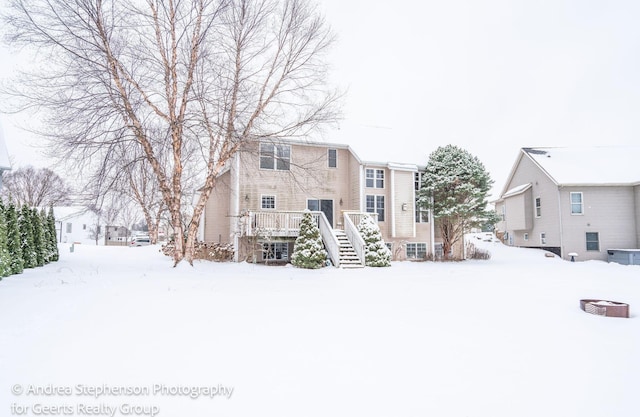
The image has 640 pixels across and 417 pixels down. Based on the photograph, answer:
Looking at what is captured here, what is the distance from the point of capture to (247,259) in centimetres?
1608

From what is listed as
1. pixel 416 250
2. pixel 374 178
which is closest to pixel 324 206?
pixel 374 178

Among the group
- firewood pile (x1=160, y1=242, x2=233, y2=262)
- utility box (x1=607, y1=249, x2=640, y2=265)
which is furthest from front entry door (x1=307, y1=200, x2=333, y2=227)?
utility box (x1=607, y1=249, x2=640, y2=265)

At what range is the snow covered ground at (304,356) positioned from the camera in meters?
2.95

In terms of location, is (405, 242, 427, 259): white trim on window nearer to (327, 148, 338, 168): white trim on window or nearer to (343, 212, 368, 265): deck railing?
(343, 212, 368, 265): deck railing

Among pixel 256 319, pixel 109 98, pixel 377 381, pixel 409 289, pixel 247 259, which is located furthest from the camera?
pixel 247 259

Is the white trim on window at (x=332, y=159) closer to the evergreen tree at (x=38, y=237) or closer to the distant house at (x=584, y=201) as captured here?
the evergreen tree at (x=38, y=237)

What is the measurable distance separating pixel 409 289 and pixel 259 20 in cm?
1090

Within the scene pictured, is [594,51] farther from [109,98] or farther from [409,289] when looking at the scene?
[109,98]

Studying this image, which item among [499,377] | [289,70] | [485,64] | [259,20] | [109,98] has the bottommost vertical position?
[499,377]

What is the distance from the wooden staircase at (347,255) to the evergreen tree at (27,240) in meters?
10.3

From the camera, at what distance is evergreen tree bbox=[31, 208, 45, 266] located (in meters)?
11.3

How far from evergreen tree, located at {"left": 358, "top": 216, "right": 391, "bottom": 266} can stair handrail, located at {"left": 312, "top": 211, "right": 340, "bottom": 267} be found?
1.24m

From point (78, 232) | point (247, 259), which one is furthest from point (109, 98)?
point (78, 232)

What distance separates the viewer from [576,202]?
64.5 feet
